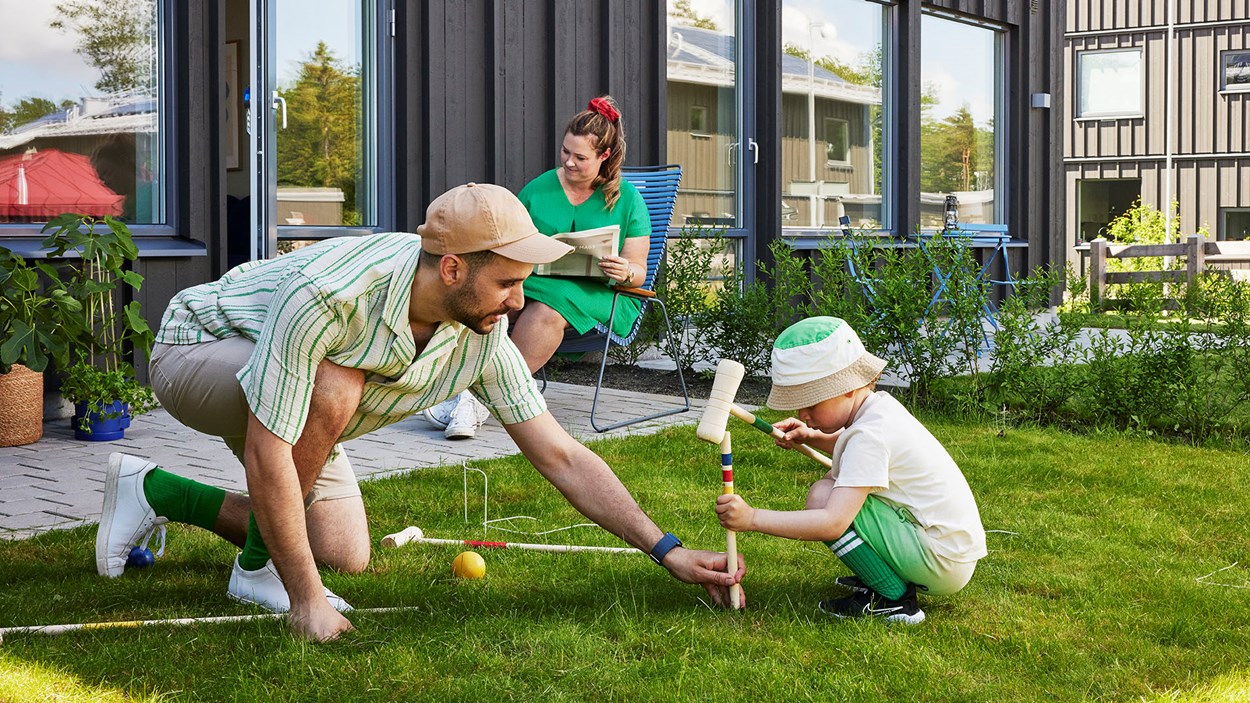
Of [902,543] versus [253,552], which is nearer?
[902,543]

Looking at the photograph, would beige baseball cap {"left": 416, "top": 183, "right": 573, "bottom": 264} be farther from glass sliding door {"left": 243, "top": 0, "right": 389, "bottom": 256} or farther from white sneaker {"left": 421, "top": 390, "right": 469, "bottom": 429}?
glass sliding door {"left": 243, "top": 0, "right": 389, "bottom": 256}

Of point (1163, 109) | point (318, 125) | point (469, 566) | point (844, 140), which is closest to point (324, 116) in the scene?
point (318, 125)

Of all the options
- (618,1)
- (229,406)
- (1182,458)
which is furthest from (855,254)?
(229,406)

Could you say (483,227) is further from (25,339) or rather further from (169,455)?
(25,339)

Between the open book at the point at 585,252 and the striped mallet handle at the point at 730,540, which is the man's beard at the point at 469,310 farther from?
the open book at the point at 585,252

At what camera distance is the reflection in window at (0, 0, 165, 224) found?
18.8ft

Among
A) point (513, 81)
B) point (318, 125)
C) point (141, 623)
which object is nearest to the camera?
point (141, 623)

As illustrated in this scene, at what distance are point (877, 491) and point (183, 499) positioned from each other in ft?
5.53

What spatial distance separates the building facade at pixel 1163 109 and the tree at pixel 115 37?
1794 centimetres


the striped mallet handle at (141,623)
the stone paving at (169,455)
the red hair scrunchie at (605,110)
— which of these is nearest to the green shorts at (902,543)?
the striped mallet handle at (141,623)

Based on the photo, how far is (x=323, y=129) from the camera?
6988 millimetres

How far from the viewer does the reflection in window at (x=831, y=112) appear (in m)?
9.78

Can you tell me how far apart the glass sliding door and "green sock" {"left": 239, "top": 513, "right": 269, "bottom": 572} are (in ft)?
12.8

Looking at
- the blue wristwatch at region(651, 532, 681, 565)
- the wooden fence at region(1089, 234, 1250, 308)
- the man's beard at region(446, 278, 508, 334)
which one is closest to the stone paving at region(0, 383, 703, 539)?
the man's beard at region(446, 278, 508, 334)
